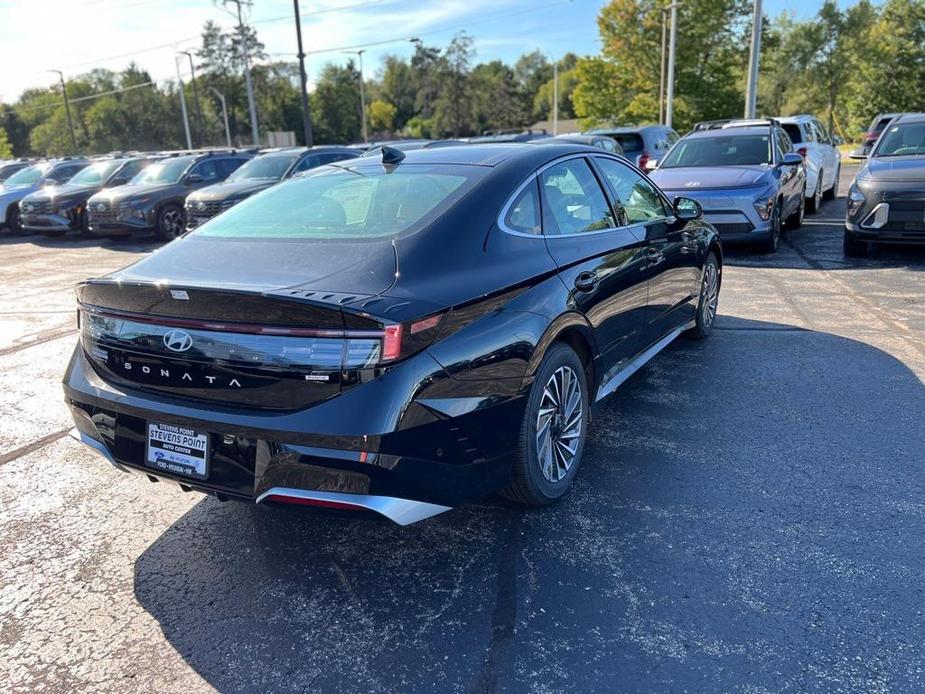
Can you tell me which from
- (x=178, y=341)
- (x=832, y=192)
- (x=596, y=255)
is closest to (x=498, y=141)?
(x=596, y=255)

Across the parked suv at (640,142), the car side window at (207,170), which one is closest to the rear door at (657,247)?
the parked suv at (640,142)

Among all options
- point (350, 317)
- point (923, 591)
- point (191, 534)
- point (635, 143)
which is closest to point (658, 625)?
point (923, 591)

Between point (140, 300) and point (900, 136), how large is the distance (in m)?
10.4

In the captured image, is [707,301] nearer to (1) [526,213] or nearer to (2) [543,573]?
(1) [526,213]

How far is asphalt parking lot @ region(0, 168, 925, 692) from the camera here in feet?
7.86

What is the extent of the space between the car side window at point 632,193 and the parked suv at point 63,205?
1431 cm

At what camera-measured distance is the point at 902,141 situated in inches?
380

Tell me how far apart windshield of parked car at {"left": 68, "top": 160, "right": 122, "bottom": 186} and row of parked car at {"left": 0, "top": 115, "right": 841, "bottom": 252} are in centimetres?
3

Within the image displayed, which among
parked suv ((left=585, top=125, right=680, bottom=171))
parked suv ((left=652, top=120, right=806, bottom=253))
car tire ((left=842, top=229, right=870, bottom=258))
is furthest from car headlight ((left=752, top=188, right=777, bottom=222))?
parked suv ((left=585, top=125, right=680, bottom=171))

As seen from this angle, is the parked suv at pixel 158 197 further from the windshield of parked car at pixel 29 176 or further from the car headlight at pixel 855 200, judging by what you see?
the car headlight at pixel 855 200

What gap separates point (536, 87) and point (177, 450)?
129 meters

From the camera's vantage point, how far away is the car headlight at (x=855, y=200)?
8719mm

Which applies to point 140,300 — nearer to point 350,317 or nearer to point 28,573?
point 350,317

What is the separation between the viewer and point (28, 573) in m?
3.05
